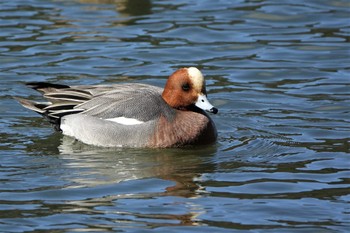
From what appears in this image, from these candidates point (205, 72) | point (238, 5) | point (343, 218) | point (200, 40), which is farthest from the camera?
point (238, 5)

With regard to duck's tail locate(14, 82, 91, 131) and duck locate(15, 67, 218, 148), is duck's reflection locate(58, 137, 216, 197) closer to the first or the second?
duck locate(15, 67, 218, 148)

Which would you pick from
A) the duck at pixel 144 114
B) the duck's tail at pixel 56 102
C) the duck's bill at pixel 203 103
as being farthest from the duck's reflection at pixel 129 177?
the duck's bill at pixel 203 103

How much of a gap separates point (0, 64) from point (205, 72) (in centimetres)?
253

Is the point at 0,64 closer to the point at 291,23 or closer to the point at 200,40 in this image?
the point at 200,40

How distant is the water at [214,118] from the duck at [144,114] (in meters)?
0.14

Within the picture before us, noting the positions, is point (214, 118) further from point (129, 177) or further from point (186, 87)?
point (129, 177)

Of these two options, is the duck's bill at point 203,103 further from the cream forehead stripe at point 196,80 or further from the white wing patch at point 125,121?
the white wing patch at point 125,121

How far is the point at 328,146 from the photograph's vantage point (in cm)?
996

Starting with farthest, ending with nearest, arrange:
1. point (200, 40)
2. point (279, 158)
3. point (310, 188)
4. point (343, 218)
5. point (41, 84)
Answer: point (200, 40), point (41, 84), point (279, 158), point (310, 188), point (343, 218)

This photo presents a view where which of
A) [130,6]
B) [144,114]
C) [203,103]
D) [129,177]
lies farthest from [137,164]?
[130,6]

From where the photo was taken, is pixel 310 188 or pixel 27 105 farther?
pixel 27 105

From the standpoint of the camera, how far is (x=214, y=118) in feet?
36.6

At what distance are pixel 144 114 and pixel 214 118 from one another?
140cm

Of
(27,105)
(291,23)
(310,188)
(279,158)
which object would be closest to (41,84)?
(27,105)
